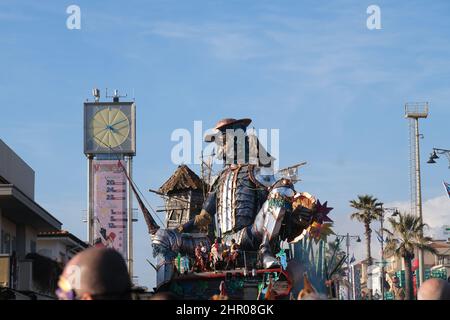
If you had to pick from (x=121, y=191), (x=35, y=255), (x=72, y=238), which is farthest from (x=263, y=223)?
(x=121, y=191)

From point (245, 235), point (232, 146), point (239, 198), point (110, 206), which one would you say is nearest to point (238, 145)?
point (232, 146)

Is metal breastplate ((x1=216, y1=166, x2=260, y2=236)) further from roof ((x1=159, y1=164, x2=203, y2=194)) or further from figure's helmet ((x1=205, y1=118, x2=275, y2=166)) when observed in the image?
roof ((x1=159, y1=164, x2=203, y2=194))

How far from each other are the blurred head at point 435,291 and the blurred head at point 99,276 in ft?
8.16

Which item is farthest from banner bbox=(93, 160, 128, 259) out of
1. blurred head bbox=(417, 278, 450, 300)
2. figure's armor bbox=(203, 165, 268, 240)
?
blurred head bbox=(417, 278, 450, 300)

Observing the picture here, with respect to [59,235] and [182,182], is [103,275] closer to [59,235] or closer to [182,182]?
[59,235]

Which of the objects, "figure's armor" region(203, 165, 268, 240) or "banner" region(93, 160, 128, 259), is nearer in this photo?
"figure's armor" region(203, 165, 268, 240)

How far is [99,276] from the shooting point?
712 centimetres

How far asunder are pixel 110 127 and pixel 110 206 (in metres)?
6.86

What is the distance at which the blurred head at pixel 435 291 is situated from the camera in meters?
8.56

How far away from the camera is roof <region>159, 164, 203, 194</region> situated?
216 ft

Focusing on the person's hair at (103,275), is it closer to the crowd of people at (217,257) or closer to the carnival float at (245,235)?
the carnival float at (245,235)

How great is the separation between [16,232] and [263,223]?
29.1 ft

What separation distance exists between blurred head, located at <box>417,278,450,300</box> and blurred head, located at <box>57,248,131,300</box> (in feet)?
8.16

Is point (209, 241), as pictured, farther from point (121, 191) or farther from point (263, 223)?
point (121, 191)
